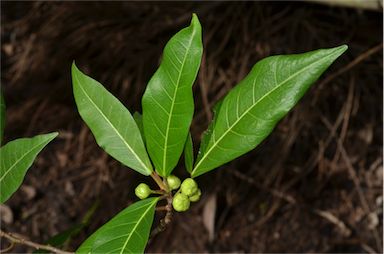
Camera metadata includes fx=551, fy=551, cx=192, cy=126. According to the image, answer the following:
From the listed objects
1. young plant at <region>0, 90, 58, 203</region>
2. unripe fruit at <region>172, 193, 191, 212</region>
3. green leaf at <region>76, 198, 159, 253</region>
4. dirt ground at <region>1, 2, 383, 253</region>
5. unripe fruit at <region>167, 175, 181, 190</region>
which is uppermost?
young plant at <region>0, 90, 58, 203</region>

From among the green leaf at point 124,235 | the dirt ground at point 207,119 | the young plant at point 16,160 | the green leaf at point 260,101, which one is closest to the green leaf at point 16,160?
the young plant at point 16,160

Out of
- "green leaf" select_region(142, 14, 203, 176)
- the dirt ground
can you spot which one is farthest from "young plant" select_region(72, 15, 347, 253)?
the dirt ground

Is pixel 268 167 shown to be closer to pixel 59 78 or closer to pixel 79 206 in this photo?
pixel 79 206

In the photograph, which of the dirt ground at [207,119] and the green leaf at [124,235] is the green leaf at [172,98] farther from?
the dirt ground at [207,119]

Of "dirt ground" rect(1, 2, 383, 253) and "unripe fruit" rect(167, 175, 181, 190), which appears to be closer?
"unripe fruit" rect(167, 175, 181, 190)

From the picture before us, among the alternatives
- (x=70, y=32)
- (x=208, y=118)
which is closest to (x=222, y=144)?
(x=208, y=118)

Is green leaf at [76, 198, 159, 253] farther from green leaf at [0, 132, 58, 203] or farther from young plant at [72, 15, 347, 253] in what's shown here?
green leaf at [0, 132, 58, 203]
